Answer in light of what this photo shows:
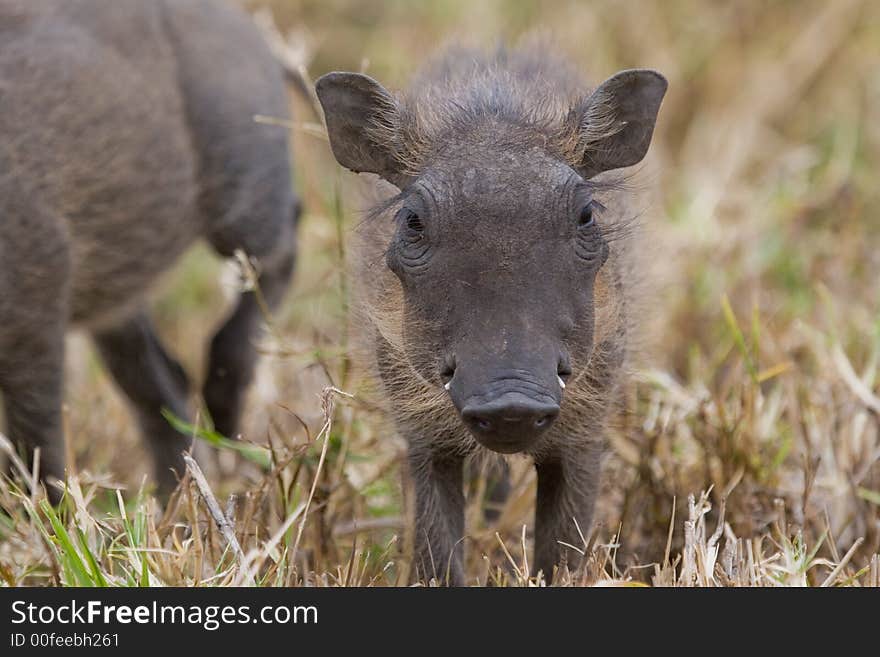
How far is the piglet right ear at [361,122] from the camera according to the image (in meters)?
3.39

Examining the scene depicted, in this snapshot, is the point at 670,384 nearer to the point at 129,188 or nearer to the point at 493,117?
the point at 493,117

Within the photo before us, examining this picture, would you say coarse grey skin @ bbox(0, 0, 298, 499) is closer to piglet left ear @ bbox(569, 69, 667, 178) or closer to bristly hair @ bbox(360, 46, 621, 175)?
bristly hair @ bbox(360, 46, 621, 175)

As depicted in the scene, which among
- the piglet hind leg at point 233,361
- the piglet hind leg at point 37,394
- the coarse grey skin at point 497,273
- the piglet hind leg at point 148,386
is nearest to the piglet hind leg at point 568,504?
the coarse grey skin at point 497,273

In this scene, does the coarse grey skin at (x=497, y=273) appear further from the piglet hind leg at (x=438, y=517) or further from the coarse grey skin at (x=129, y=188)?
the coarse grey skin at (x=129, y=188)

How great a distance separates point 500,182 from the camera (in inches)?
122

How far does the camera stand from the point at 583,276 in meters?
3.13

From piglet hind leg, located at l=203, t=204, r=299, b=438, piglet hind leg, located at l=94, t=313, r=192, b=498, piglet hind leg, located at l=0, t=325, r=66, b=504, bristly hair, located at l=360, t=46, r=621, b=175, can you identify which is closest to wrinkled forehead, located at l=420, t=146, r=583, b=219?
bristly hair, located at l=360, t=46, r=621, b=175

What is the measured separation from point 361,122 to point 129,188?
6.17ft

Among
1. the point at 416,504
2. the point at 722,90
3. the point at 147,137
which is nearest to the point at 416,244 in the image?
the point at 416,504

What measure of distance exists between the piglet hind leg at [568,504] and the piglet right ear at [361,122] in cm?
81

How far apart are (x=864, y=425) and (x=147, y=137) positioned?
264 centimetres

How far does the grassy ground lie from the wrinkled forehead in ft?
1.96

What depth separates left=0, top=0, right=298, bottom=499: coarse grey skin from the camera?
4.52 meters
